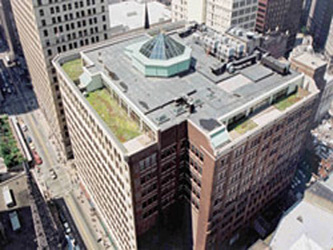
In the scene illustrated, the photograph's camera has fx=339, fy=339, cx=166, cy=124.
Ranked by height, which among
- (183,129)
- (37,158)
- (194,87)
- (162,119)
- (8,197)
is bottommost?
→ (37,158)

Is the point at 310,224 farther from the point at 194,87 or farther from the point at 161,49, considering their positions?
the point at 161,49

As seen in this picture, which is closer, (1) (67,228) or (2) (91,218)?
(1) (67,228)

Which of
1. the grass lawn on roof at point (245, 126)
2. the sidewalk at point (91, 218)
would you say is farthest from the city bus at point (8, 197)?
the grass lawn on roof at point (245, 126)

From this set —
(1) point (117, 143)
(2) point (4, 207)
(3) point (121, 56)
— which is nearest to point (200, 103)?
(1) point (117, 143)

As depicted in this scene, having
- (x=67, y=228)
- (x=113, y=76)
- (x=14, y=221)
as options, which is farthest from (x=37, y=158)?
(x=113, y=76)

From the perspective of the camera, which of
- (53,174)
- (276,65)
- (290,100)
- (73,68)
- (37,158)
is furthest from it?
(37,158)

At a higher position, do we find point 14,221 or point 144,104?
point 144,104

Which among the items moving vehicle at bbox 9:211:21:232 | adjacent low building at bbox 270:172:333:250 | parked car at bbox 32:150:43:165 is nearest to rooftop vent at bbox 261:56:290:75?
adjacent low building at bbox 270:172:333:250

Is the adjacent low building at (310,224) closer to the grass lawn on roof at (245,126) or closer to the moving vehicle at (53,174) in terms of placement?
the grass lawn on roof at (245,126)
